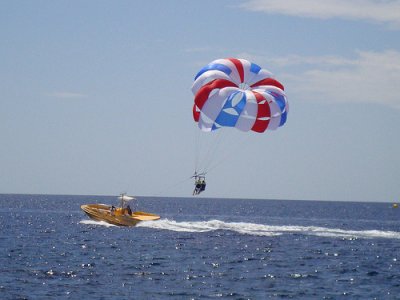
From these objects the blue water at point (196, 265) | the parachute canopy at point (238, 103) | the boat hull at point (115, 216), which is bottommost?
the blue water at point (196, 265)

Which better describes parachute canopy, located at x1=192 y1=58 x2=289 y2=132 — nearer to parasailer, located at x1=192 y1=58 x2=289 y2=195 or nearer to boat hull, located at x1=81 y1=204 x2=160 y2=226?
parasailer, located at x1=192 y1=58 x2=289 y2=195

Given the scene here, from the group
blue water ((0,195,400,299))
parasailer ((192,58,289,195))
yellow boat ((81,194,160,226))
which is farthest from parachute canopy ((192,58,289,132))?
yellow boat ((81,194,160,226))

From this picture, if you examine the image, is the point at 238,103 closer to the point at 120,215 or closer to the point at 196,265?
the point at 196,265

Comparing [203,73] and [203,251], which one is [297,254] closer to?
[203,251]

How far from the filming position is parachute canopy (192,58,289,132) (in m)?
39.8

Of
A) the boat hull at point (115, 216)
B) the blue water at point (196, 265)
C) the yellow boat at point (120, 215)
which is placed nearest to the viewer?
the blue water at point (196, 265)

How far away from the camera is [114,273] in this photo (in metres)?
31.9

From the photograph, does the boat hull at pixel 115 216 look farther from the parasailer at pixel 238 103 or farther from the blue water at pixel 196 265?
the parasailer at pixel 238 103

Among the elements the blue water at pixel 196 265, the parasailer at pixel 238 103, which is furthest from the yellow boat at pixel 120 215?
the parasailer at pixel 238 103

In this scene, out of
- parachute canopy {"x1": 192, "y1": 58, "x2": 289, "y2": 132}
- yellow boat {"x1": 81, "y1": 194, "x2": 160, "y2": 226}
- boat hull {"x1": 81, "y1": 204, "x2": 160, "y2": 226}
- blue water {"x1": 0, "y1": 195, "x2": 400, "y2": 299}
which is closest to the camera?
blue water {"x1": 0, "y1": 195, "x2": 400, "y2": 299}

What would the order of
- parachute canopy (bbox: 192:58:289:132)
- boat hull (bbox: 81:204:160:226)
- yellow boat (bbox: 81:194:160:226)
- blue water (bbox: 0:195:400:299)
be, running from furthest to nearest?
boat hull (bbox: 81:204:160:226) → yellow boat (bbox: 81:194:160:226) → parachute canopy (bbox: 192:58:289:132) → blue water (bbox: 0:195:400:299)

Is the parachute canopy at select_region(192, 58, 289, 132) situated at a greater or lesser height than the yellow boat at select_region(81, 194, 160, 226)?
greater

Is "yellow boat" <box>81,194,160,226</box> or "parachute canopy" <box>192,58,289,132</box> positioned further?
"yellow boat" <box>81,194,160,226</box>

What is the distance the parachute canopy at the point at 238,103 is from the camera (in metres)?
39.8
